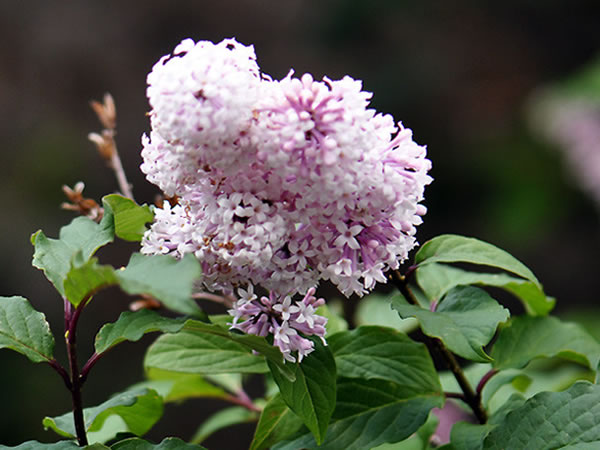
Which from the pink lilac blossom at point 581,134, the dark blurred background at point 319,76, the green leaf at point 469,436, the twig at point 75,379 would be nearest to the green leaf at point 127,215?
the twig at point 75,379

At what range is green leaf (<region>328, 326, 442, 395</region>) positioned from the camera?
0.92 m

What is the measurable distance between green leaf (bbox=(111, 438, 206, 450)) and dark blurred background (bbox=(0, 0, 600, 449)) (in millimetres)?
3262

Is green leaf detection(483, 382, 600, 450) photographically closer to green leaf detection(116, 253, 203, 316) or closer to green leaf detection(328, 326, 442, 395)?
green leaf detection(328, 326, 442, 395)

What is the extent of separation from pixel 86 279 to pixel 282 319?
0.22m

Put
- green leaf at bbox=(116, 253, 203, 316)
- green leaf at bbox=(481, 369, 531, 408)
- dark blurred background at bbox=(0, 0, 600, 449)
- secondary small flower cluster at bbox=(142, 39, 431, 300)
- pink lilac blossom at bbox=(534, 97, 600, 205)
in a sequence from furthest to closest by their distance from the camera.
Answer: dark blurred background at bbox=(0, 0, 600, 449)
pink lilac blossom at bbox=(534, 97, 600, 205)
green leaf at bbox=(481, 369, 531, 408)
secondary small flower cluster at bbox=(142, 39, 431, 300)
green leaf at bbox=(116, 253, 203, 316)

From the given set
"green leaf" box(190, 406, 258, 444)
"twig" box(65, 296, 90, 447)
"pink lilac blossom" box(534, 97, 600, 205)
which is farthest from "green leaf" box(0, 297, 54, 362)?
"pink lilac blossom" box(534, 97, 600, 205)

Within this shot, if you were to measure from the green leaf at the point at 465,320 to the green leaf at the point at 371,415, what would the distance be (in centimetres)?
13

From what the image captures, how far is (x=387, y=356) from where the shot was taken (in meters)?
0.94

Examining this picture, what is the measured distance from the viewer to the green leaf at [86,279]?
2.22 feet

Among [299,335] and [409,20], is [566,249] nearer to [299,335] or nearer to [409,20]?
[409,20]

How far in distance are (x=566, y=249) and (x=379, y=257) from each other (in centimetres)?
407

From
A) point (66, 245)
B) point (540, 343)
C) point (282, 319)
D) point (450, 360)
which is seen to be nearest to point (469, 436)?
point (450, 360)

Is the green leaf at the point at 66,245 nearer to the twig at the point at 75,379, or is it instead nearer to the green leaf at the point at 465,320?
the twig at the point at 75,379

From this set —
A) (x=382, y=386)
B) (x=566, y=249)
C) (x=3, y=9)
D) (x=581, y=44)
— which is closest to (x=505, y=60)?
(x=581, y=44)
